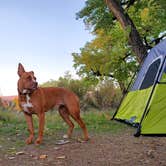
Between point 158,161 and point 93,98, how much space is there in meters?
16.4

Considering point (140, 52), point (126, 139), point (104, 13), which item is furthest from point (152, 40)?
point (126, 139)

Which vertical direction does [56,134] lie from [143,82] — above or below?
below

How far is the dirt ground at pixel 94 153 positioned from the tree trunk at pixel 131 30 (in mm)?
5688

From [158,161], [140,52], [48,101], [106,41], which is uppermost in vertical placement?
[106,41]

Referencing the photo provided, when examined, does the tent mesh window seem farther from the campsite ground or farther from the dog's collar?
the dog's collar

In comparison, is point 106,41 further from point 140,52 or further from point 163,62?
point 163,62

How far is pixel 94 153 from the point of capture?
21.2ft

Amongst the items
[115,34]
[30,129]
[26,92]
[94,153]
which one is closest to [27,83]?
[26,92]

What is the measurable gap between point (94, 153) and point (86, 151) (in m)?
0.20

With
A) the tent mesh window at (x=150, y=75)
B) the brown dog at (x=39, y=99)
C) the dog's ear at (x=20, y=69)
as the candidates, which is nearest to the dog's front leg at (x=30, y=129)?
the brown dog at (x=39, y=99)

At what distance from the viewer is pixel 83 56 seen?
85.8ft

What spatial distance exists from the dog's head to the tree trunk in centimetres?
642

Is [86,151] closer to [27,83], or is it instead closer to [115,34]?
[27,83]

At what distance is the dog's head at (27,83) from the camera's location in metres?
7.36
